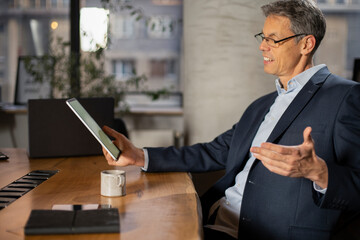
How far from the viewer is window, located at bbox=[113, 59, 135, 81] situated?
16.0 feet

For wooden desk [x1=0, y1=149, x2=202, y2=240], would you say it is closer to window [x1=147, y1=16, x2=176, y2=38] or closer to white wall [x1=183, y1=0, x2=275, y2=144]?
white wall [x1=183, y1=0, x2=275, y2=144]

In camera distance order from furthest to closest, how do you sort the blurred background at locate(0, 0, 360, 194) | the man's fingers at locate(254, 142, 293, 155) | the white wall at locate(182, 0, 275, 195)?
the blurred background at locate(0, 0, 360, 194), the white wall at locate(182, 0, 275, 195), the man's fingers at locate(254, 142, 293, 155)

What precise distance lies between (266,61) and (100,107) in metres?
0.89

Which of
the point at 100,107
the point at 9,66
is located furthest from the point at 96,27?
the point at 100,107

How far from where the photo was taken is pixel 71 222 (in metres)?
1.23

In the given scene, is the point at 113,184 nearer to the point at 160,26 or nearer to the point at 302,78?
the point at 302,78

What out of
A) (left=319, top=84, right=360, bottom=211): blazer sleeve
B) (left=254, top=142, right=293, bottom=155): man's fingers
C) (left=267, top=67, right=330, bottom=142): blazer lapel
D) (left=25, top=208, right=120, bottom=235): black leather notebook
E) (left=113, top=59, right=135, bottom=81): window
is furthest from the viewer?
(left=113, top=59, right=135, bottom=81): window

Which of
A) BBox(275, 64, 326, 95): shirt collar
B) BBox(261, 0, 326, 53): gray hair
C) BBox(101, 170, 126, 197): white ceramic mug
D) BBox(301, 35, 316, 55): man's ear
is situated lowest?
BBox(101, 170, 126, 197): white ceramic mug

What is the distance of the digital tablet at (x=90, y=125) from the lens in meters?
1.70

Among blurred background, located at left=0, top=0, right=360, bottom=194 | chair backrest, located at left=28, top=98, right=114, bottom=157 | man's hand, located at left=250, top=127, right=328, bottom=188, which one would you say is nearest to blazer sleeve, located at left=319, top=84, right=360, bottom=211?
man's hand, located at left=250, top=127, right=328, bottom=188

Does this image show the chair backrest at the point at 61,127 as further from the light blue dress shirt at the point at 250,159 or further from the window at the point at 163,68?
the window at the point at 163,68

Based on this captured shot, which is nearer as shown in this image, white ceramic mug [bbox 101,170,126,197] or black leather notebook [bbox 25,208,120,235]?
black leather notebook [bbox 25,208,120,235]

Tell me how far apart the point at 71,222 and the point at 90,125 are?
0.57 meters

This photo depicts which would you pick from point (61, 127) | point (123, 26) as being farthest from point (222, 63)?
point (123, 26)
